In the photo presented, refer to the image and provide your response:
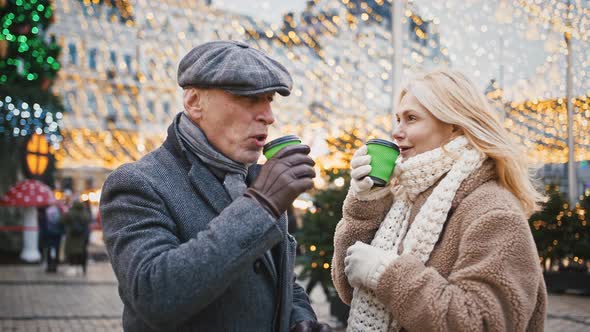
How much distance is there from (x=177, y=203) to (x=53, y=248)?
41.8 feet

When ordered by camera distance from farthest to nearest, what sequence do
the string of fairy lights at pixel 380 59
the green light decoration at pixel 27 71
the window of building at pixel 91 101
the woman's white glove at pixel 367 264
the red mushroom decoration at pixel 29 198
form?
the window of building at pixel 91 101 → the red mushroom decoration at pixel 29 198 → the green light decoration at pixel 27 71 → the string of fairy lights at pixel 380 59 → the woman's white glove at pixel 367 264

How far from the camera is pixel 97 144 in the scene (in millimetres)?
23891

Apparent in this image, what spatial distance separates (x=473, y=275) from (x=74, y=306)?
8.09 meters

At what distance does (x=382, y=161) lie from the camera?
6.57 feet

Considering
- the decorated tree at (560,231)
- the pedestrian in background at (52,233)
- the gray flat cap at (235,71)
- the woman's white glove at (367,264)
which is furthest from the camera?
the pedestrian in background at (52,233)

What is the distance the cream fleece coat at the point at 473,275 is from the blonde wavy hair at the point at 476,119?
0.10 metres

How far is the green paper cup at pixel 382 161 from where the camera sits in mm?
2000

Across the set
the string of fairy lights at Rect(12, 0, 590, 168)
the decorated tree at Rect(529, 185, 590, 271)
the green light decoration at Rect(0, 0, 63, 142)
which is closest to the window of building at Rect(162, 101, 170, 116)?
the string of fairy lights at Rect(12, 0, 590, 168)

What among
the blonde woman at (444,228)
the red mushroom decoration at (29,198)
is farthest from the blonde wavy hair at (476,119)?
the red mushroom decoration at (29,198)

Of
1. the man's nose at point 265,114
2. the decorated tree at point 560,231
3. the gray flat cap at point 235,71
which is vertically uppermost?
the gray flat cap at point 235,71

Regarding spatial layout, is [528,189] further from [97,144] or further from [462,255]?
[97,144]

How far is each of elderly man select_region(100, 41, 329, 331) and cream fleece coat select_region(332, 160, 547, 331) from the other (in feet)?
0.93

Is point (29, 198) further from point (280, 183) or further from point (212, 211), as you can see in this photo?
→ point (280, 183)

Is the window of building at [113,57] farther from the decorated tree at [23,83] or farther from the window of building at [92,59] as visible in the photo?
the decorated tree at [23,83]
